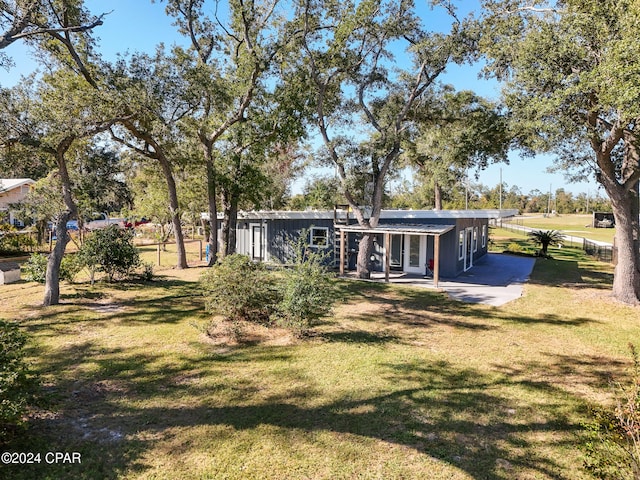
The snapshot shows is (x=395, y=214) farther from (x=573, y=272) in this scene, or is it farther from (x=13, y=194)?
(x=13, y=194)

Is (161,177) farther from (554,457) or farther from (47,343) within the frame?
(554,457)

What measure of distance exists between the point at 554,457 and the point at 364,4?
43.2ft

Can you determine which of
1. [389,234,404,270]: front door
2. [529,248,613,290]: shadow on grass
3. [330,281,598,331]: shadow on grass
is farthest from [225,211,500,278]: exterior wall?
[330,281,598,331]: shadow on grass

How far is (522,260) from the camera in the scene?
19828 mm

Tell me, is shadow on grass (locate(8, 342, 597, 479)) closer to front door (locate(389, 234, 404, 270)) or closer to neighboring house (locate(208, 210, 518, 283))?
neighboring house (locate(208, 210, 518, 283))

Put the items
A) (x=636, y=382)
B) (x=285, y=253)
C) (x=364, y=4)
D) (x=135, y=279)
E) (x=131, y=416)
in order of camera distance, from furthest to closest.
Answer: (x=285, y=253) < (x=135, y=279) < (x=364, y=4) < (x=131, y=416) < (x=636, y=382)

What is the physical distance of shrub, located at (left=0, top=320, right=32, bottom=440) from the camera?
3.43 meters

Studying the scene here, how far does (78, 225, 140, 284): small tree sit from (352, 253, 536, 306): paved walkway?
911 cm

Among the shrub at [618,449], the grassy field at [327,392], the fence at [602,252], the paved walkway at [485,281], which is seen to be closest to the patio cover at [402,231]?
the paved walkway at [485,281]

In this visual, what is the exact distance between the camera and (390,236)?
15.7 m

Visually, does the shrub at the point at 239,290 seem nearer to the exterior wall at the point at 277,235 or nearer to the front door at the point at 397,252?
the exterior wall at the point at 277,235

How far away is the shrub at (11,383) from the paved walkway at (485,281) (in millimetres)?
10293

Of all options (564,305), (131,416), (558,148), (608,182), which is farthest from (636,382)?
(558,148)

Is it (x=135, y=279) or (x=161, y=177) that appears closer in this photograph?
(x=135, y=279)
